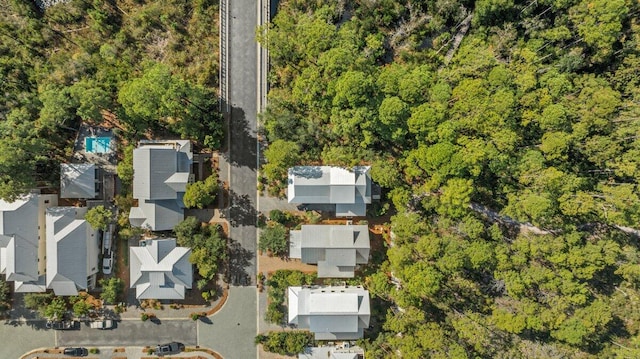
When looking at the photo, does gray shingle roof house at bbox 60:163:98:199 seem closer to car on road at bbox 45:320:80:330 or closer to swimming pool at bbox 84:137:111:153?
swimming pool at bbox 84:137:111:153

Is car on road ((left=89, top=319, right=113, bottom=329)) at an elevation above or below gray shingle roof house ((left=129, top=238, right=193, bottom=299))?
below

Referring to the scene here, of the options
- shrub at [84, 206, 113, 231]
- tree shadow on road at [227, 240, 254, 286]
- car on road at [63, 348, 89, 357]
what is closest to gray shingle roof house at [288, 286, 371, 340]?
tree shadow on road at [227, 240, 254, 286]

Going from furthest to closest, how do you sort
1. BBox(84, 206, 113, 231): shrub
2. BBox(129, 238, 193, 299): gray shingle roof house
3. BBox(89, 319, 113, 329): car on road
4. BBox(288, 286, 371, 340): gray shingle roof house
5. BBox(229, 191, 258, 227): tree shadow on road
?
BBox(229, 191, 258, 227): tree shadow on road → BBox(89, 319, 113, 329): car on road → BBox(129, 238, 193, 299): gray shingle roof house → BBox(288, 286, 371, 340): gray shingle roof house → BBox(84, 206, 113, 231): shrub

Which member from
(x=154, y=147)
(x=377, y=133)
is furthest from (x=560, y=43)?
(x=154, y=147)

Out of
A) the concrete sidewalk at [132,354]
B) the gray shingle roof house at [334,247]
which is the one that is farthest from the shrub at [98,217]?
the gray shingle roof house at [334,247]

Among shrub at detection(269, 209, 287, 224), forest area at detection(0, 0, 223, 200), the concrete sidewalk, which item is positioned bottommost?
the concrete sidewalk

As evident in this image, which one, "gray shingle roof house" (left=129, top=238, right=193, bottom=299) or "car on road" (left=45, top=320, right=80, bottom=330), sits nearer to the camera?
"gray shingle roof house" (left=129, top=238, right=193, bottom=299)
